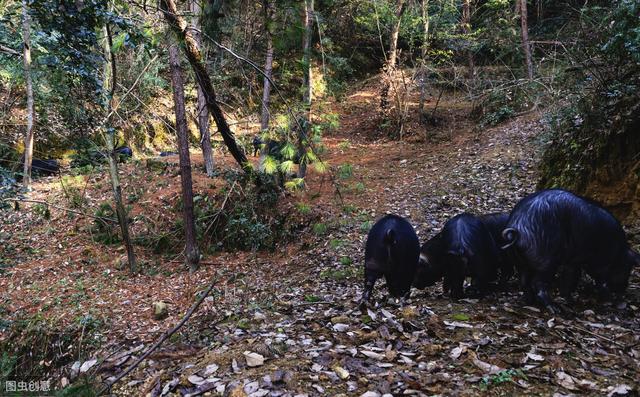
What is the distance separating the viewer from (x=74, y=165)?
1409cm

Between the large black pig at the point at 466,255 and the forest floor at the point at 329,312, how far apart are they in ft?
0.85

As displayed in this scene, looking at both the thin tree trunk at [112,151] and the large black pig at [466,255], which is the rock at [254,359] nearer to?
the large black pig at [466,255]

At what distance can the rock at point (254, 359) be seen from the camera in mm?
3685

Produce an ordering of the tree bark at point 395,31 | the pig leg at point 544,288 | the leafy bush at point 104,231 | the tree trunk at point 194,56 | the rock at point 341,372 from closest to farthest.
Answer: the rock at point 341,372, the pig leg at point 544,288, the tree trunk at point 194,56, the leafy bush at point 104,231, the tree bark at point 395,31

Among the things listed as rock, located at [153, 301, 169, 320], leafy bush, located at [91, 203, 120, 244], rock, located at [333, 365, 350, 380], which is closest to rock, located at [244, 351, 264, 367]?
rock, located at [333, 365, 350, 380]

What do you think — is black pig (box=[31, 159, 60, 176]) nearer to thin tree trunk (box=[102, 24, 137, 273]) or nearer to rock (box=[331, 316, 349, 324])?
thin tree trunk (box=[102, 24, 137, 273])

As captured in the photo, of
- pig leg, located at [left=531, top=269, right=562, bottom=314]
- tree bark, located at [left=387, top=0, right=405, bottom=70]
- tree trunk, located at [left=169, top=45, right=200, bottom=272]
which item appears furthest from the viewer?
tree bark, located at [left=387, top=0, right=405, bottom=70]

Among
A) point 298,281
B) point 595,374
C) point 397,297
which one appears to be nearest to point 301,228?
point 298,281

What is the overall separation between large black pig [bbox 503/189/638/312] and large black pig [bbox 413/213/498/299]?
0.64 metres

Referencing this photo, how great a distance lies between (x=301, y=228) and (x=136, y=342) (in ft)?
14.8

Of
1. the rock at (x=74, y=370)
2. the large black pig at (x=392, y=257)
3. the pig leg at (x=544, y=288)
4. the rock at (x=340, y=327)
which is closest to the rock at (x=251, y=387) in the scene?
the rock at (x=340, y=327)

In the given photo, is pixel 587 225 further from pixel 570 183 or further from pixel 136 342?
pixel 136 342

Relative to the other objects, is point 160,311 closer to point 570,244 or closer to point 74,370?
point 74,370

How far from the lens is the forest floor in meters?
3.42
